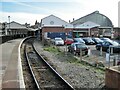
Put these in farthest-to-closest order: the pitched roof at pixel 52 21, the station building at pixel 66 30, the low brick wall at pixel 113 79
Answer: the pitched roof at pixel 52 21 < the station building at pixel 66 30 < the low brick wall at pixel 113 79

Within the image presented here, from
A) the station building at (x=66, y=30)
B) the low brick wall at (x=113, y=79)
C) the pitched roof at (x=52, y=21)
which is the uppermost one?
the pitched roof at (x=52, y=21)

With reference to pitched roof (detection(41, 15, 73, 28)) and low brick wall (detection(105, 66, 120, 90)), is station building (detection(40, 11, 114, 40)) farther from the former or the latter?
low brick wall (detection(105, 66, 120, 90))

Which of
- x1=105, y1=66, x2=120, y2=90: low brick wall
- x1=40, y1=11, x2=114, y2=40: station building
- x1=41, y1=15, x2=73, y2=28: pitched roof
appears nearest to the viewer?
x1=105, y1=66, x2=120, y2=90: low brick wall

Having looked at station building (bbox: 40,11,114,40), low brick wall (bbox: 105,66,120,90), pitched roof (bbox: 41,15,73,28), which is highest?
pitched roof (bbox: 41,15,73,28)

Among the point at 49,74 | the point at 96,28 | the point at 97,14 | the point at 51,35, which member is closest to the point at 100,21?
the point at 97,14

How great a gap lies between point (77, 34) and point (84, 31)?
2802mm

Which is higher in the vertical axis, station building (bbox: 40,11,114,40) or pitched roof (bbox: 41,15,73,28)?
pitched roof (bbox: 41,15,73,28)

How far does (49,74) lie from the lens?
1535 cm

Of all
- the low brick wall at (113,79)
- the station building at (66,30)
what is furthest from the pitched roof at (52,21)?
the low brick wall at (113,79)

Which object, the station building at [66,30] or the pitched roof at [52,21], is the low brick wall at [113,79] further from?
the pitched roof at [52,21]

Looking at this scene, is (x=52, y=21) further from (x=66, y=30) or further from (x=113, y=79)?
(x=113, y=79)

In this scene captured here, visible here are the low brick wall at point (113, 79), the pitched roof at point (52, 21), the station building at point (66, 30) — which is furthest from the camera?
the pitched roof at point (52, 21)

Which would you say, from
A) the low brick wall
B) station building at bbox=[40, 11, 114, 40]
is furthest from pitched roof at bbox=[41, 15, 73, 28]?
the low brick wall

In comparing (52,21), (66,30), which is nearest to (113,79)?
(66,30)
